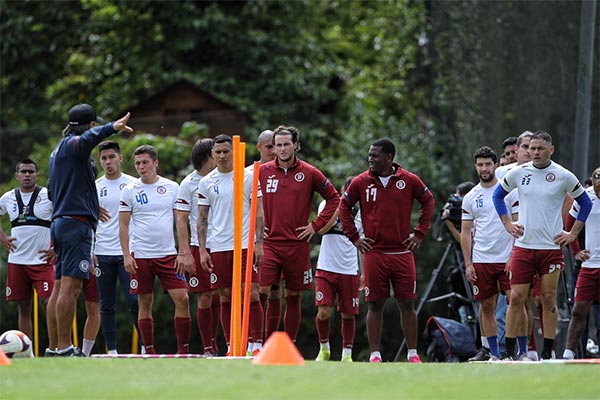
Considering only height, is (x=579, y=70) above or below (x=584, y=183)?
above

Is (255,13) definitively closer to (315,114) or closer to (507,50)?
(315,114)

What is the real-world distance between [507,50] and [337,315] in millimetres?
6129

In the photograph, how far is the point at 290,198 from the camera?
14.0 meters

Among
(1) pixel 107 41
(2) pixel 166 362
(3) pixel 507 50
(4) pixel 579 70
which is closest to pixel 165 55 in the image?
(1) pixel 107 41

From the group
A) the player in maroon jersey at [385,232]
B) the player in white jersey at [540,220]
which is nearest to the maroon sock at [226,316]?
the player in maroon jersey at [385,232]

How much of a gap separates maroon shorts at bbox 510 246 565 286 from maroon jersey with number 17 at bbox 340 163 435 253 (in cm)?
119

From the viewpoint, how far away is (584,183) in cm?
1666

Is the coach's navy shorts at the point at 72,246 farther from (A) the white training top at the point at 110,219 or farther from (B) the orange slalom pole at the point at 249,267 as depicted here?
(A) the white training top at the point at 110,219

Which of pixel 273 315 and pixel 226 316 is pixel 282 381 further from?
pixel 273 315

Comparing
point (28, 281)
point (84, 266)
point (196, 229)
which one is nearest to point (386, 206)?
point (196, 229)

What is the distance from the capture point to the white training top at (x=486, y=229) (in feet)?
47.3

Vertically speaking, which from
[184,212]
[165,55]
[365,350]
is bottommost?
[365,350]

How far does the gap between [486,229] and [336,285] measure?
89.2 inches

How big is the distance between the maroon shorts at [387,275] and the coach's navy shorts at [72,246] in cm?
339
